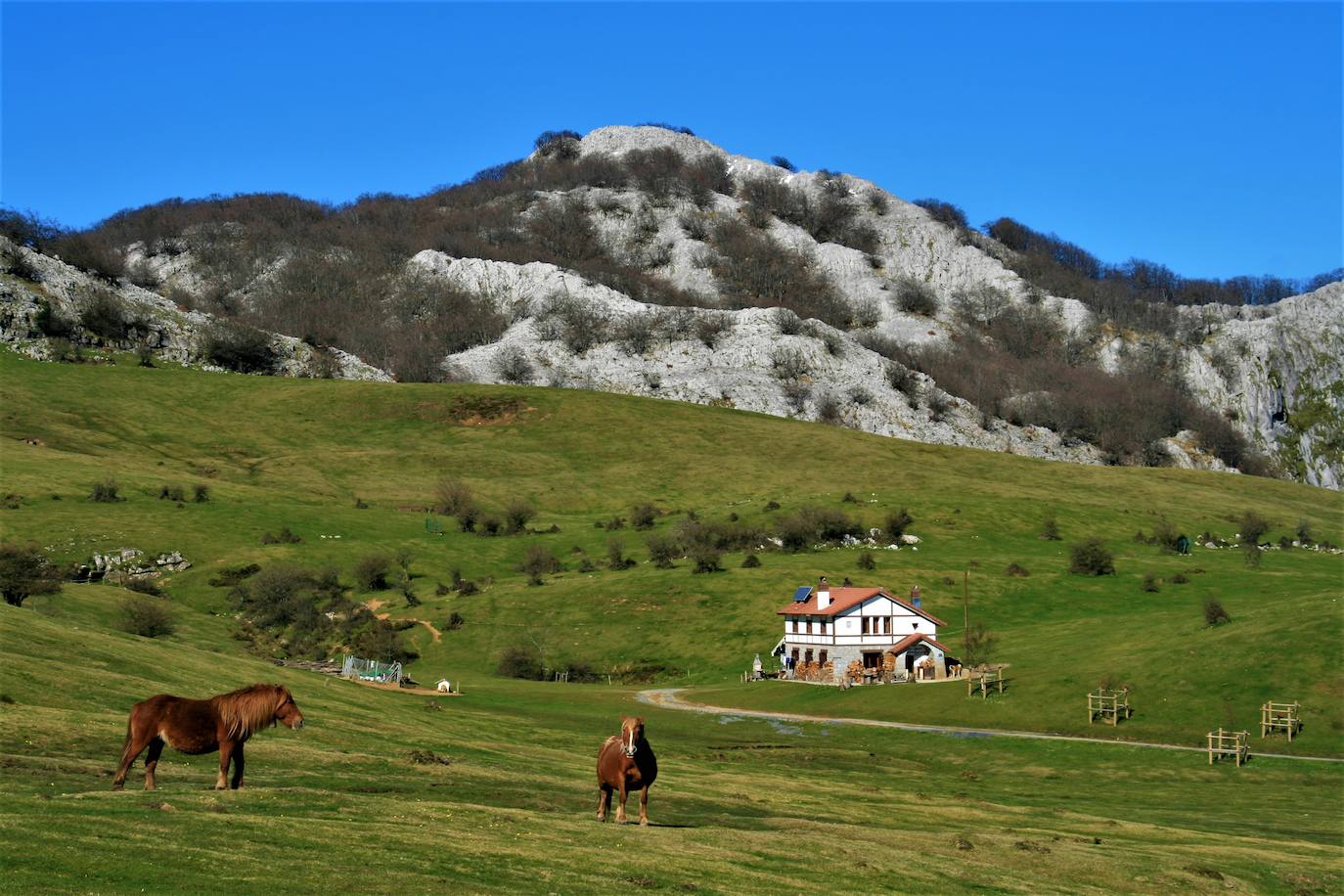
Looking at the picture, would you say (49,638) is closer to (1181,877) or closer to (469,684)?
(1181,877)

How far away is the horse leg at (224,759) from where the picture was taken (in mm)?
27775

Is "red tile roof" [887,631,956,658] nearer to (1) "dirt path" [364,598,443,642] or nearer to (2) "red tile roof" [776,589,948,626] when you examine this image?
(2) "red tile roof" [776,589,948,626]

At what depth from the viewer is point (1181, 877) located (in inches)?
1393

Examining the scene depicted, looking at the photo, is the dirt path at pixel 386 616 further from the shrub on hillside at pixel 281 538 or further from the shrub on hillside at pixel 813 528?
the shrub on hillside at pixel 813 528

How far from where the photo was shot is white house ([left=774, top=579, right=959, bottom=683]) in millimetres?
104688

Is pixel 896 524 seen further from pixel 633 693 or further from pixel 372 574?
pixel 633 693

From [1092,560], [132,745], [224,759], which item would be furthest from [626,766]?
[1092,560]

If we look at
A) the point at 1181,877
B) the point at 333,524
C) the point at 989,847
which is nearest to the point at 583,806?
the point at 989,847

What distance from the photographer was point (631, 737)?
30266mm

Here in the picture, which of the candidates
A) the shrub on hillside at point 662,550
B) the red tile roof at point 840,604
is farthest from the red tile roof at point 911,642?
the shrub on hillside at point 662,550

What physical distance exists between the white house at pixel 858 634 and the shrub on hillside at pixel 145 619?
1932 inches

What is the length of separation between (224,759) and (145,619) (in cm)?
6807

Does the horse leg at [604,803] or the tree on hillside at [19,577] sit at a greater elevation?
the tree on hillside at [19,577]

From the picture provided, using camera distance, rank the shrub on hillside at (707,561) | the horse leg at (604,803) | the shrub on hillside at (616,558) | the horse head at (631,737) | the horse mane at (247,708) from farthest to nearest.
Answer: the shrub on hillside at (616,558)
the shrub on hillside at (707,561)
the horse leg at (604,803)
the horse head at (631,737)
the horse mane at (247,708)
